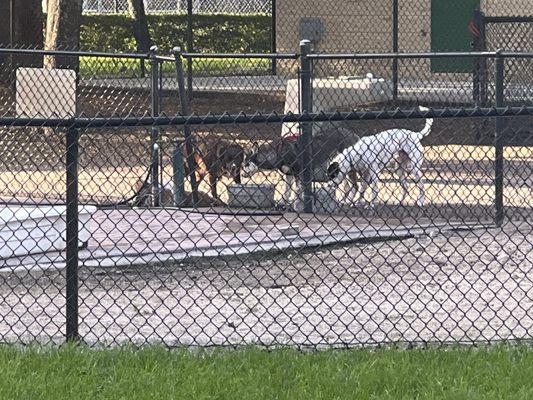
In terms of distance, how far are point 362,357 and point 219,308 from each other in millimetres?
1645

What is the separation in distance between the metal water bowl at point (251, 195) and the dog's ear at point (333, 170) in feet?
1.44

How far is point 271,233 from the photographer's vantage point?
9297mm

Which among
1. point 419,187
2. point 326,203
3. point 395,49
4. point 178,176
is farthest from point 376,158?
point 395,49

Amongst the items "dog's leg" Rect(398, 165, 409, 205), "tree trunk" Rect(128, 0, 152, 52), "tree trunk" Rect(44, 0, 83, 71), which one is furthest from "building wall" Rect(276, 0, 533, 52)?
"dog's leg" Rect(398, 165, 409, 205)

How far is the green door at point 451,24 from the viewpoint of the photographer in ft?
70.4

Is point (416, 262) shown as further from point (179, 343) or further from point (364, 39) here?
point (364, 39)

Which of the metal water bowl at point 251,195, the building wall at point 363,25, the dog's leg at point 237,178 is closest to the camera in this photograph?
the metal water bowl at point 251,195

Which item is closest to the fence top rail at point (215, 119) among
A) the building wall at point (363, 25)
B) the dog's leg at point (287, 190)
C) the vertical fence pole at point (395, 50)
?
A: the dog's leg at point (287, 190)

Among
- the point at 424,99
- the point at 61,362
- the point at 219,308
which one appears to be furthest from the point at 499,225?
the point at 424,99

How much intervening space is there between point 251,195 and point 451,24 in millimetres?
11979

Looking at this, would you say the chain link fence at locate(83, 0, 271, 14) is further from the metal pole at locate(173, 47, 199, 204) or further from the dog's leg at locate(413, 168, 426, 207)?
the metal pole at locate(173, 47, 199, 204)

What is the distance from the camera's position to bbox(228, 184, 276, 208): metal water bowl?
1040 cm

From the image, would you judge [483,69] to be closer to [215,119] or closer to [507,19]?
[507,19]

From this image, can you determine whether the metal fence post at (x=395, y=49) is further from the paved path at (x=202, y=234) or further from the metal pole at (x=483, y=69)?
the paved path at (x=202, y=234)
